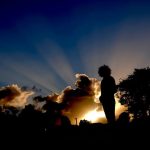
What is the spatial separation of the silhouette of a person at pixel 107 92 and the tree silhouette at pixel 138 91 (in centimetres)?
4902

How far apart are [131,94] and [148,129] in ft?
175

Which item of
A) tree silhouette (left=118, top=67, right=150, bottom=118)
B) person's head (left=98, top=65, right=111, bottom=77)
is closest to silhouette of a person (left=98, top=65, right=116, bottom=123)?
person's head (left=98, top=65, right=111, bottom=77)

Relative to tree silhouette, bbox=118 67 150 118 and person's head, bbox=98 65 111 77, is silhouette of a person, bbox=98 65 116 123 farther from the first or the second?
tree silhouette, bbox=118 67 150 118

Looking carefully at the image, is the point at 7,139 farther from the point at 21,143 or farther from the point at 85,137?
the point at 85,137

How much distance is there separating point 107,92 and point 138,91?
51.6m

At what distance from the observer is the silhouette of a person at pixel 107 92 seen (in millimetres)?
9188

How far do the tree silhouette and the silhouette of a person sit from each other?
161 feet

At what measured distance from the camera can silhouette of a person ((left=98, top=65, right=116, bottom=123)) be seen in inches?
362

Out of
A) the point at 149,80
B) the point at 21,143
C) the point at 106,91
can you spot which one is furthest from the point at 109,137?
the point at 149,80

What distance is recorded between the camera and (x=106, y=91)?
962 cm

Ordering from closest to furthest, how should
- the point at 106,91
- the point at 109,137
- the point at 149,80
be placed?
the point at 109,137
the point at 106,91
the point at 149,80

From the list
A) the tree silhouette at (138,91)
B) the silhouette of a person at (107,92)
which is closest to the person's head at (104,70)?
the silhouette of a person at (107,92)

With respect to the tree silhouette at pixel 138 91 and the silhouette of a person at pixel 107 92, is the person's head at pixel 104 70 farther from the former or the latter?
the tree silhouette at pixel 138 91

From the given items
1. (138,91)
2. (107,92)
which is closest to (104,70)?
(107,92)
